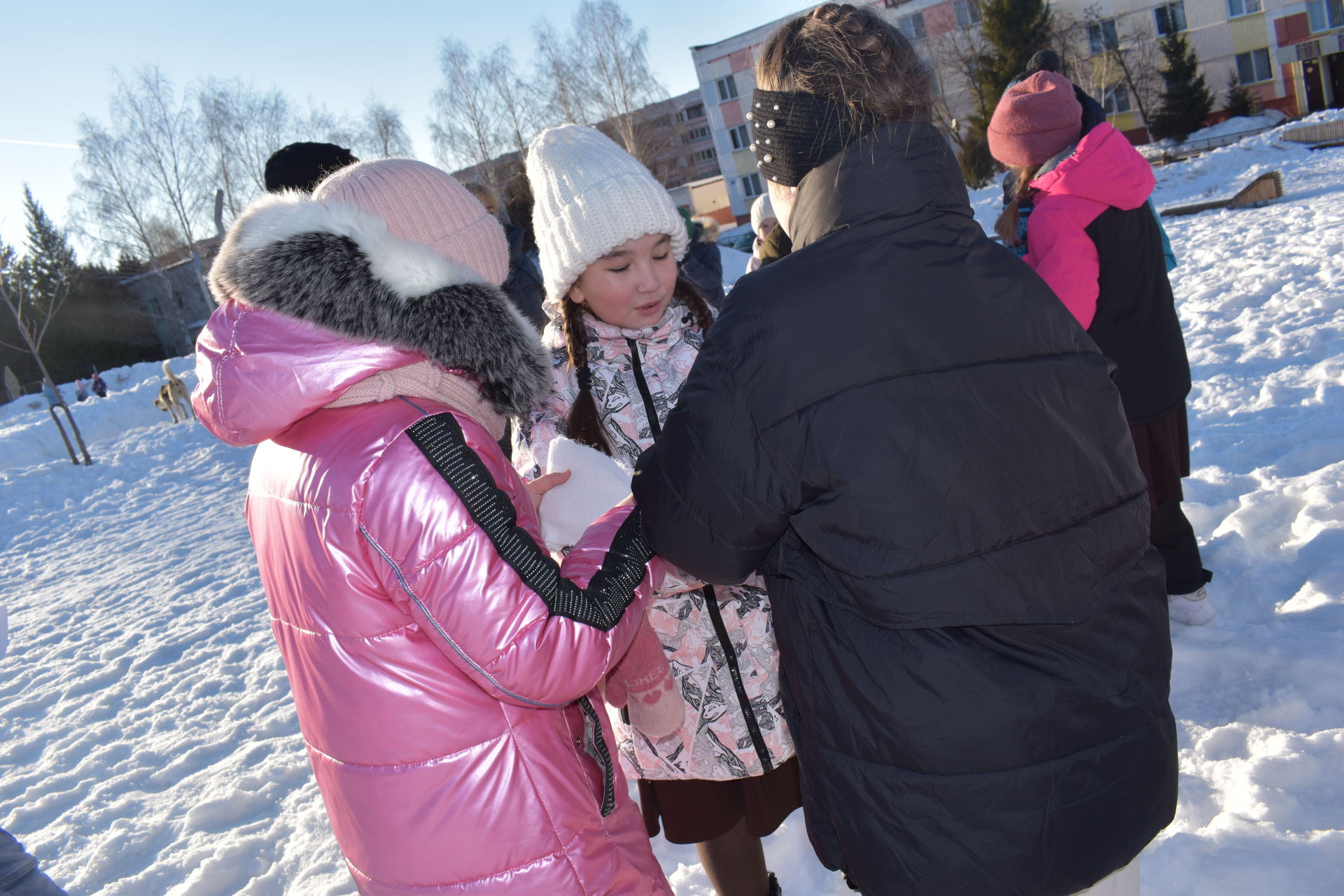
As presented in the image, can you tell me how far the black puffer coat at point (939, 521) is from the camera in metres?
1.19

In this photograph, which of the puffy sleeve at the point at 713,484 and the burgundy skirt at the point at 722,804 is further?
the burgundy skirt at the point at 722,804

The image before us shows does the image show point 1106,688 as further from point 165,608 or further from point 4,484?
point 4,484

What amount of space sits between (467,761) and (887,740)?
0.64 metres

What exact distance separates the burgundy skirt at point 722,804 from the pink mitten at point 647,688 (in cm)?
31

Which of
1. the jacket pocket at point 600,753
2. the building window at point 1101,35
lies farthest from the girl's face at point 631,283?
the building window at point 1101,35

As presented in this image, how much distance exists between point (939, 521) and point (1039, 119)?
101 inches

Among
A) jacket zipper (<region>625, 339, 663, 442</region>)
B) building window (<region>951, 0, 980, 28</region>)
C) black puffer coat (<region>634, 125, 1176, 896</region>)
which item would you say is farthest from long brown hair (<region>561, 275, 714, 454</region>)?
building window (<region>951, 0, 980, 28</region>)

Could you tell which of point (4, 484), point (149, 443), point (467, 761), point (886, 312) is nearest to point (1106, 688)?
point (886, 312)

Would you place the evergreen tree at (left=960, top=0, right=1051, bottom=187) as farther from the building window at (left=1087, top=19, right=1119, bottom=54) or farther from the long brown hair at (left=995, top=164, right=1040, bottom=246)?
the long brown hair at (left=995, top=164, right=1040, bottom=246)

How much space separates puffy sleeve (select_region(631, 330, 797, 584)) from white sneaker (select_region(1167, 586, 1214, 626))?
2.48 m

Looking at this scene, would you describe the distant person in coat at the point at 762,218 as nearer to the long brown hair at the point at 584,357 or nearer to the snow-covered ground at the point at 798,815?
the snow-covered ground at the point at 798,815

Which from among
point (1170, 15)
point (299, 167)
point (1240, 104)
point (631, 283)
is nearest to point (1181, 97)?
point (1240, 104)

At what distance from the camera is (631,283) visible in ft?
6.56

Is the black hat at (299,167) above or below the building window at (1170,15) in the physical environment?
below
